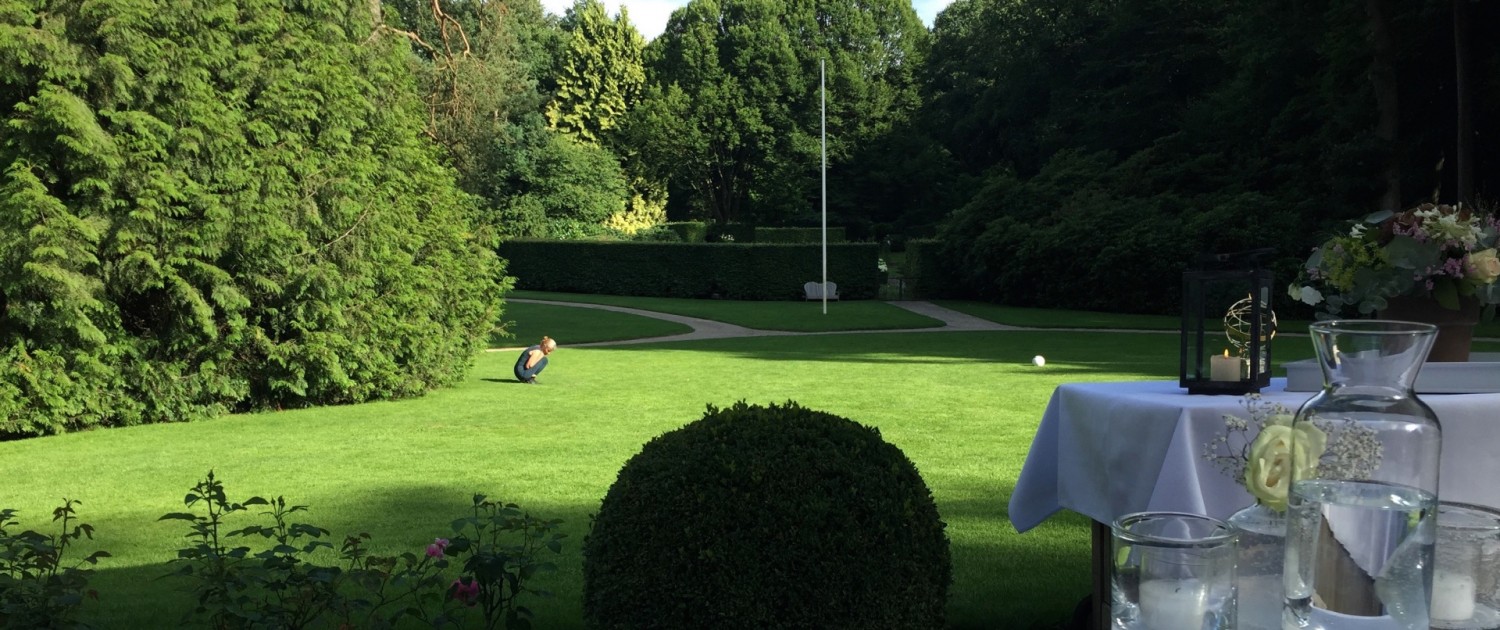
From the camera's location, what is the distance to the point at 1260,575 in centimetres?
130

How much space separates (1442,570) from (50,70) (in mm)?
12603

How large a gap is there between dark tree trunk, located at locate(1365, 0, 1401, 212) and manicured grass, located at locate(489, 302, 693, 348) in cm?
1727

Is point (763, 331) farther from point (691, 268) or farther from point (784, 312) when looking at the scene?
point (691, 268)

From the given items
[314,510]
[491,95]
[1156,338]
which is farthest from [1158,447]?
[491,95]

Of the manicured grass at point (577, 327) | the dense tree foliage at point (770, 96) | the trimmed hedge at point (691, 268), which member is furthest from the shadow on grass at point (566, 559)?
the dense tree foliage at point (770, 96)

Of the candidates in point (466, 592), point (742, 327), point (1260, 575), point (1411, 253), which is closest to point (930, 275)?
point (742, 327)

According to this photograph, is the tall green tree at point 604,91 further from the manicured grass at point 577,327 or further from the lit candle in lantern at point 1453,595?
the lit candle in lantern at point 1453,595

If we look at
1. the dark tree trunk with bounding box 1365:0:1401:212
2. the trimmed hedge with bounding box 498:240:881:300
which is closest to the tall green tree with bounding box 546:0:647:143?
the trimmed hedge with bounding box 498:240:881:300

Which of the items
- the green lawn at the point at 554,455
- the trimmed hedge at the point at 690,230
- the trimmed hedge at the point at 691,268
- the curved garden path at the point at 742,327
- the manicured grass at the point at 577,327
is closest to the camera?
the green lawn at the point at 554,455

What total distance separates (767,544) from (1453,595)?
2.51 metres

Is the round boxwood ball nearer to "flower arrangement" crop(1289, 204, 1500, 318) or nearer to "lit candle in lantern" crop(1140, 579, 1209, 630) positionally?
"flower arrangement" crop(1289, 204, 1500, 318)

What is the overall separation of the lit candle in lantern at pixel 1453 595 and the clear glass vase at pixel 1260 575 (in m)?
0.16

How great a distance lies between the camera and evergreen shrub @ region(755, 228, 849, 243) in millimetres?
51781

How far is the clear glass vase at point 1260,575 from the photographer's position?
129 cm
